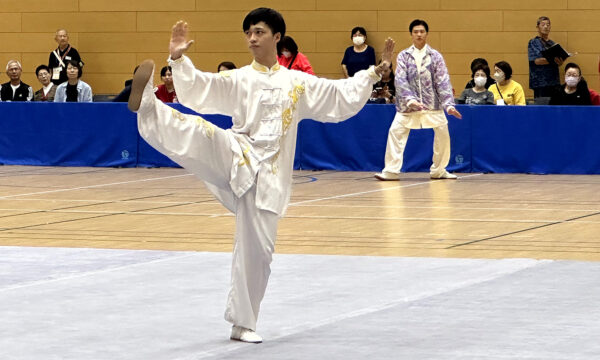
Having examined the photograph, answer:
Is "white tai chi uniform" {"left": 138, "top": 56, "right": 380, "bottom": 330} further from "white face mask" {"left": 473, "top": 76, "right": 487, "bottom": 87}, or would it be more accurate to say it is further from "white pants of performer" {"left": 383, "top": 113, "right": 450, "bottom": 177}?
"white face mask" {"left": 473, "top": 76, "right": 487, "bottom": 87}

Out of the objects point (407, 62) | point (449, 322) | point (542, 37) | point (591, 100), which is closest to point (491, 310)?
point (449, 322)

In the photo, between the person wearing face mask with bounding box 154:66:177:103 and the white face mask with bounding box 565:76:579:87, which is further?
the person wearing face mask with bounding box 154:66:177:103

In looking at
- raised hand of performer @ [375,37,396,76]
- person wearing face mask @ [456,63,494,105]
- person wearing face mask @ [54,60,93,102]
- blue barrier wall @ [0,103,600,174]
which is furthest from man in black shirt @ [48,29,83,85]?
raised hand of performer @ [375,37,396,76]

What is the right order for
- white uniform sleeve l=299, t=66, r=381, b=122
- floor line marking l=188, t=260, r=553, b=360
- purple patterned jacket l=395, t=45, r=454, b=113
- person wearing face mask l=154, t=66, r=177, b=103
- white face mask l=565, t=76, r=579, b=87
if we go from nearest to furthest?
floor line marking l=188, t=260, r=553, b=360 → white uniform sleeve l=299, t=66, r=381, b=122 → purple patterned jacket l=395, t=45, r=454, b=113 → white face mask l=565, t=76, r=579, b=87 → person wearing face mask l=154, t=66, r=177, b=103

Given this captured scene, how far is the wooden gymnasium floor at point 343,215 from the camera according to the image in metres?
11.3

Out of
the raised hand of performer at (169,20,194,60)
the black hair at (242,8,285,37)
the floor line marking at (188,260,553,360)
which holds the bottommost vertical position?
the floor line marking at (188,260,553,360)

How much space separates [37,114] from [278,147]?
14198mm

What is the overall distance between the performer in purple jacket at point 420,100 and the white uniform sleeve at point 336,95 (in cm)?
1027

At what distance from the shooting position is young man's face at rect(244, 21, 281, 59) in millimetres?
7332

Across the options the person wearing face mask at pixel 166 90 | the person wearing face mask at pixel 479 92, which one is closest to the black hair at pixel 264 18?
the person wearing face mask at pixel 479 92

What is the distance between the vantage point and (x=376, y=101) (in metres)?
20.1

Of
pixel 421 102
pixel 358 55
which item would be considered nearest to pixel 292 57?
pixel 421 102

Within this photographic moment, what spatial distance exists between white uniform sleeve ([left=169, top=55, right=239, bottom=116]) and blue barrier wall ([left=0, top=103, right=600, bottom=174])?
456 inches

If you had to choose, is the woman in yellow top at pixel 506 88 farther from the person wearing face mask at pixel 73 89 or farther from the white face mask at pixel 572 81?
the person wearing face mask at pixel 73 89
